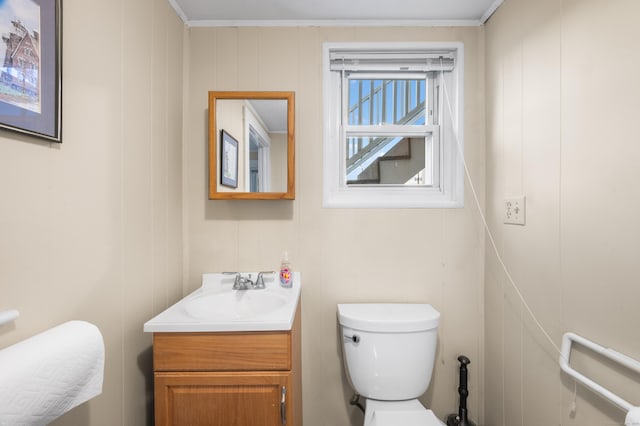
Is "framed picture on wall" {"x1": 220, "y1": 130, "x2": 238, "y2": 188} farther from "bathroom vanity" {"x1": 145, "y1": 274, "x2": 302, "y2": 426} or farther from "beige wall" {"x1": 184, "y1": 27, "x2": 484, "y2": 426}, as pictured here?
"bathroom vanity" {"x1": 145, "y1": 274, "x2": 302, "y2": 426}

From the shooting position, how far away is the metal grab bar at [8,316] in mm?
656

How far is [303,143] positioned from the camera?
1.60m

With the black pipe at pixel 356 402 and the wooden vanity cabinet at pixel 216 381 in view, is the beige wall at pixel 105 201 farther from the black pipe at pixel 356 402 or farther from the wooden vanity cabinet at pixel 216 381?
the black pipe at pixel 356 402

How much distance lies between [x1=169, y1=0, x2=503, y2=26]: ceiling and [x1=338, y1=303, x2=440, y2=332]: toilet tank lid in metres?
1.36

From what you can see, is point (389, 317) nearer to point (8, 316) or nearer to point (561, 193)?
point (561, 193)

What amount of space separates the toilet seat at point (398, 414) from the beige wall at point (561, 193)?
15.2 inches

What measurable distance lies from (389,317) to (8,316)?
47.4 inches

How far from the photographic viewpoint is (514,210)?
1311mm

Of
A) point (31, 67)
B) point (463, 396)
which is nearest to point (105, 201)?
point (31, 67)

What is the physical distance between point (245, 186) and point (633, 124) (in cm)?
134

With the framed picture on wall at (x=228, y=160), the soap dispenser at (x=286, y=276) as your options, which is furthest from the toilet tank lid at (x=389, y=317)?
the framed picture on wall at (x=228, y=160)

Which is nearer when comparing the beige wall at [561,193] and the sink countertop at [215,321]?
the beige wall at [561,193]

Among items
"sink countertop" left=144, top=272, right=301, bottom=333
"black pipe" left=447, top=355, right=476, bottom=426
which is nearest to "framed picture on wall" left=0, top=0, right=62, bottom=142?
"sink countertop" left=144, top=272, right=301, bottom=333

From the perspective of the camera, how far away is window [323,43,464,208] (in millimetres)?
1600
